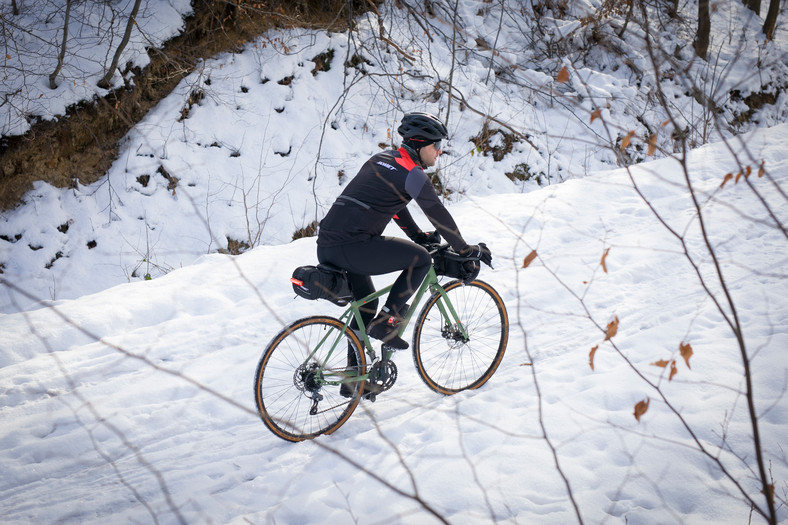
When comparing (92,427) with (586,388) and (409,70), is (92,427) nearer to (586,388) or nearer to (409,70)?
(586,388)

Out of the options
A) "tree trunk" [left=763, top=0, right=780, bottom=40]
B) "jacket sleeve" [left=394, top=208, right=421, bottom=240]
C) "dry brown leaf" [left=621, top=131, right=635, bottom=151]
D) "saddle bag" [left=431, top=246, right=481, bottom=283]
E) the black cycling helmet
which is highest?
"tree trunk" [left=763, top=0, right=780, bottom=40]

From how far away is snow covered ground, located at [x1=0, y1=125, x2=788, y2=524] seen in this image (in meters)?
2.93

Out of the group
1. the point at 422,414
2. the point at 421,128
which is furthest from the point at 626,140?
the point at 422,414

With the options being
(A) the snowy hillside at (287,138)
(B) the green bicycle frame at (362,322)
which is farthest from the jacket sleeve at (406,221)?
(A) the snowy hillside at (287,138)

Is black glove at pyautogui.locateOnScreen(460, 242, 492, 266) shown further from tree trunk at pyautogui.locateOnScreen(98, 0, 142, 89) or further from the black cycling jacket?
tree trunk at pyautogui.locateOnScreen(98, 0, 142, 89)

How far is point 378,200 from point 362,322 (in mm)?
871

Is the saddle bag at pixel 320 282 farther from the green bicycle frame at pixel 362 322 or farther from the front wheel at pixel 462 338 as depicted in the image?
the front wheel at pixel 462 338

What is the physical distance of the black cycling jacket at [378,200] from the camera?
343 centimetres

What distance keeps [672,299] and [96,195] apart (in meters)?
7.36

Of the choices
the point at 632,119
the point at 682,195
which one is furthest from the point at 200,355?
the point at 632,119

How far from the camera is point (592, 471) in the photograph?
307cm

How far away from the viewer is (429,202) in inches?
135

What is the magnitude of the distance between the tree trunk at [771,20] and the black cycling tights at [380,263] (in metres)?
17.1

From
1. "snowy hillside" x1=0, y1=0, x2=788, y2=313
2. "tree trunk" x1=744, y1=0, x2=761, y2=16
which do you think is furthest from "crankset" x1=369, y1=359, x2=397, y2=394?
"tree trunk" x1=744, y1=0, x2=761, y2=16
